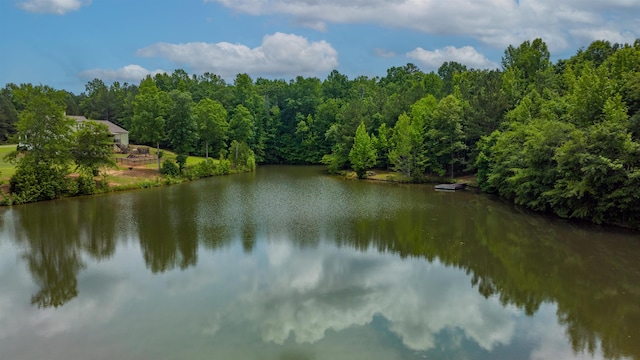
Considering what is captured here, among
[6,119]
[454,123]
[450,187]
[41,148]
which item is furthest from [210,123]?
[450,187]

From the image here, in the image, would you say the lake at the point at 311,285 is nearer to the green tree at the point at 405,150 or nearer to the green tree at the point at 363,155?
the green tree at the point at 405,150

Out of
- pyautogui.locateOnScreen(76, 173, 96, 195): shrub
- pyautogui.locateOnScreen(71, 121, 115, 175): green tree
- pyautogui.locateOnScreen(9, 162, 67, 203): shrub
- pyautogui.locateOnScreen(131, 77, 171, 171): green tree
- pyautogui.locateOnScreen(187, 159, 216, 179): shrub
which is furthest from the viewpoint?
pyautogui.locateOnScreen(131, 77, 171, 171): green tree

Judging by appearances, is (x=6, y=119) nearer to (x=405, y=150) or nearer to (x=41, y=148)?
(x=41, y=148)

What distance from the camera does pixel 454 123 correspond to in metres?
46.7

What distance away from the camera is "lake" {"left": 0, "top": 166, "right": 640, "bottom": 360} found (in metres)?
12.6

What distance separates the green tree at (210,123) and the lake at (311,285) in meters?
29.2

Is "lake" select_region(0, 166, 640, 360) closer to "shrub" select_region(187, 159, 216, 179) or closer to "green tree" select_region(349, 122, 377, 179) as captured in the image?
"shrub" select_region(187, 159, 216, 179)

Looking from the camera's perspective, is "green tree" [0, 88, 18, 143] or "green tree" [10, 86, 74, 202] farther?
"green tree" [0, 88, 18, 143]

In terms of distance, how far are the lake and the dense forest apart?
321cm

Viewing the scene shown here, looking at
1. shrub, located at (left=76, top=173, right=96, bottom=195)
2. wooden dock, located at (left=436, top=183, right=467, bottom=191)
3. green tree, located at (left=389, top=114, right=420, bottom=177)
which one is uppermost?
green tree, located at (left=389, top=114, right=420, bottom=177)

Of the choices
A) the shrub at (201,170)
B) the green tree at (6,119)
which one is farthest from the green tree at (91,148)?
the green tree at (6,119)

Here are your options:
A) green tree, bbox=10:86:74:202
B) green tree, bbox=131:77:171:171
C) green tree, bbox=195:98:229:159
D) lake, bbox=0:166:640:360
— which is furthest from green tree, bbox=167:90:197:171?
lake, bbox=0:166:640:360

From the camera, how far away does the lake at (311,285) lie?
12.6 meters

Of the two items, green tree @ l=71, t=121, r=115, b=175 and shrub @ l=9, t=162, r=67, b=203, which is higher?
green tree @ l=71, t=121, r=115, b=175
